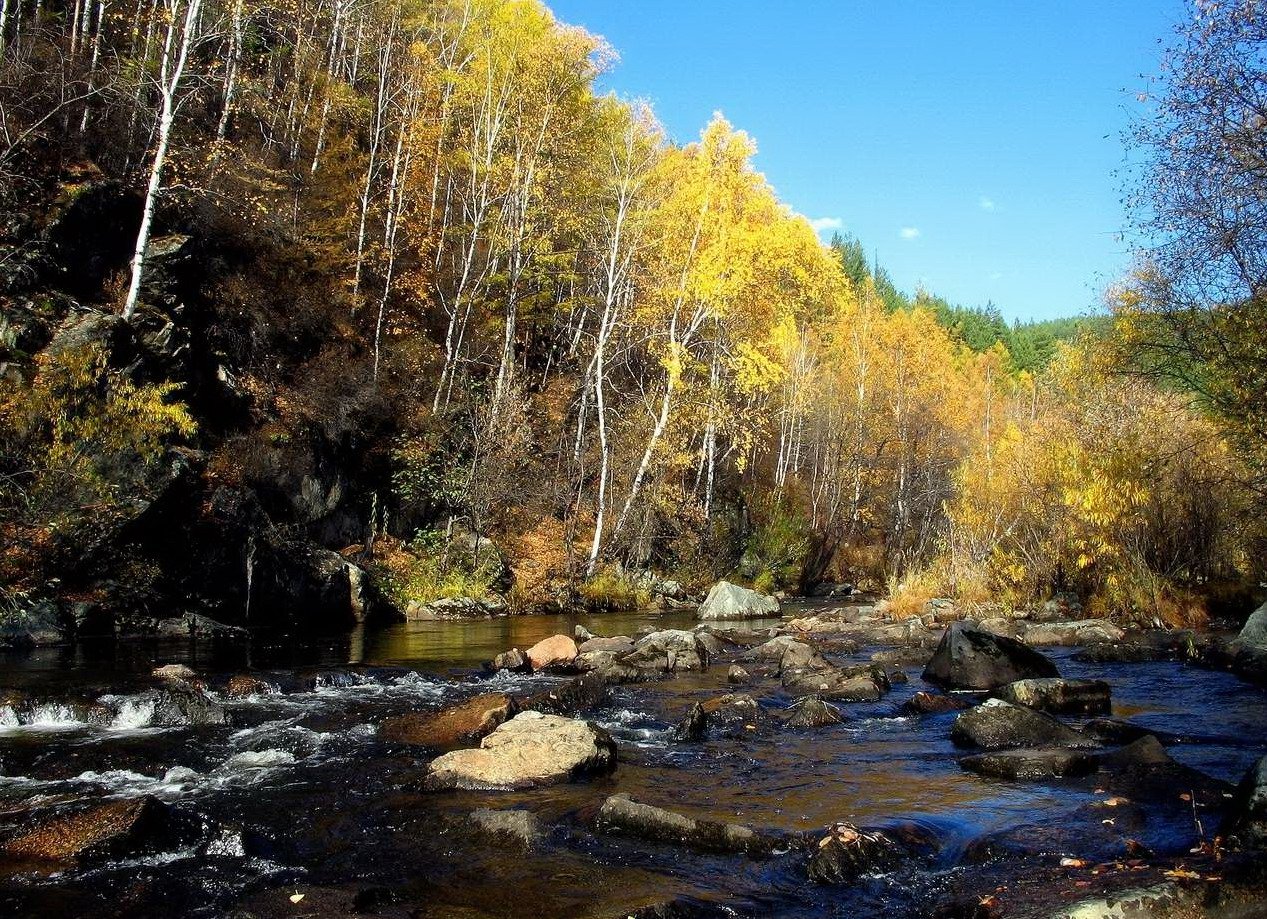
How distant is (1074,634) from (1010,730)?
9.19 m

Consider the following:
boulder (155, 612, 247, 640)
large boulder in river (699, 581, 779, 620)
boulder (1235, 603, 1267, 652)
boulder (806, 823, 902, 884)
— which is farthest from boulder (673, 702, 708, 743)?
large boulder in river (699, 581, 779, 620)

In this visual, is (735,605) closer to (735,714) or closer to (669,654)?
(669,654)

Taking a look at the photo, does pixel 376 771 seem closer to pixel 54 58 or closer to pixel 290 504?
pixel 290 504

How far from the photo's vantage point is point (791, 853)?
596 centimetres

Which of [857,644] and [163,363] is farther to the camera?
[163,363]

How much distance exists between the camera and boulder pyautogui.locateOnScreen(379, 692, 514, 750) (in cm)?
916

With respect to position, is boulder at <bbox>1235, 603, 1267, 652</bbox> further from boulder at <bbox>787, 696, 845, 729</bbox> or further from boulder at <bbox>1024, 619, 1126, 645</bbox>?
boulder at <bbox>787, 696, 845, 729</bbox>

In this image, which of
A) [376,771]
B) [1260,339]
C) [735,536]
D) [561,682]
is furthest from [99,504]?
[735,536]

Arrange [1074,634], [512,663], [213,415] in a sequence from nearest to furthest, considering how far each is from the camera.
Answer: [512,663] → [1074,634] → [213,415]

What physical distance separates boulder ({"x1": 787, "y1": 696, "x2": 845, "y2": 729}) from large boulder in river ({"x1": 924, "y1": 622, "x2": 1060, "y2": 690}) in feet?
8.93

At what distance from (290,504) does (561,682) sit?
1127 centimetres

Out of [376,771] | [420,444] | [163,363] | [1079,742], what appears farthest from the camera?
[420,444]

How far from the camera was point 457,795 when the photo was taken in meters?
7.31

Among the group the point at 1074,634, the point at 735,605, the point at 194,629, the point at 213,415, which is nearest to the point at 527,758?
the point at 194,629
